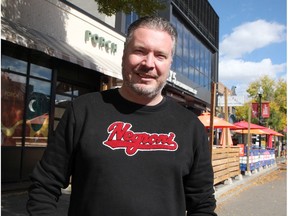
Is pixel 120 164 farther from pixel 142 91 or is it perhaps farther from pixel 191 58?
pixel 191 58

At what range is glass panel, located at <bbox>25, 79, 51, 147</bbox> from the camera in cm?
942

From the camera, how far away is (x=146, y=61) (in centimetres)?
191

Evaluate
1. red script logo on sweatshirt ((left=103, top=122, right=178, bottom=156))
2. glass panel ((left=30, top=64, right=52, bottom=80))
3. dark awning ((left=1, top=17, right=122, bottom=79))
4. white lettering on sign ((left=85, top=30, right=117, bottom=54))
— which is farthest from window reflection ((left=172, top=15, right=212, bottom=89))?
red script logo on sweatshirt ((left=103, top=122, right=178, bottom=156))

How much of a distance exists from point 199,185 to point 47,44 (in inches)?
282

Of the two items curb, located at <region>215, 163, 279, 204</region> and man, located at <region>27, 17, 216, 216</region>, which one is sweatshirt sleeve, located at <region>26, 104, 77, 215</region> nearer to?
man, located at <region>27, 17, 216, 216</region>

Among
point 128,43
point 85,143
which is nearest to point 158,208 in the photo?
point 85,143

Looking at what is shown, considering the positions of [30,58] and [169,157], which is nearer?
[169,157]

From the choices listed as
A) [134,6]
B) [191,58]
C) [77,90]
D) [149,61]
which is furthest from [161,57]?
[191,58]

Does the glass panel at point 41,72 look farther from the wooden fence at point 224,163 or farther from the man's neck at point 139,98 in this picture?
the man's neck at point 139,98

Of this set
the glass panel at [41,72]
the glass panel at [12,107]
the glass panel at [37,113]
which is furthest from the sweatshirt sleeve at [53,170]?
the glass panel at [41,72]

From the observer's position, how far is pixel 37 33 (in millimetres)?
8914

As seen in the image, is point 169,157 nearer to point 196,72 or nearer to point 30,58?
point 30,58

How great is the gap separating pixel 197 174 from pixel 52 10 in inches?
351

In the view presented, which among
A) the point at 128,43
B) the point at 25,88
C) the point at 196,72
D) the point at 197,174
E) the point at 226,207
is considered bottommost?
the point at 226,207
